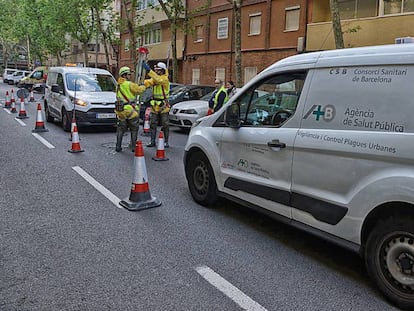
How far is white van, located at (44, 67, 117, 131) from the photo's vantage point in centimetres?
1189

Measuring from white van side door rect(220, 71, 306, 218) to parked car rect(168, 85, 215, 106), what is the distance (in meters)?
9.82

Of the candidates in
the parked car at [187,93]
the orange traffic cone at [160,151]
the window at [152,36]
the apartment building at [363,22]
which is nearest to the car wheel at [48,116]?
the parked car at [187,93]

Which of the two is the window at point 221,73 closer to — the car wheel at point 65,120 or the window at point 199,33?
the window at point 199,33

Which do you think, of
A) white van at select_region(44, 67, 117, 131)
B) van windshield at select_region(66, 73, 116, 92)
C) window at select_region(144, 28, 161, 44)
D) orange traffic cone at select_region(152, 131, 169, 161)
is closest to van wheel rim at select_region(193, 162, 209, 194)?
orange traffic cone at select_region(152, 131, 169, 161)

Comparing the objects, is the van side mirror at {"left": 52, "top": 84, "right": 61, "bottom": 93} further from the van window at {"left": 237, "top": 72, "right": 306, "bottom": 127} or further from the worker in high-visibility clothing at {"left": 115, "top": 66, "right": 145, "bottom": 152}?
the van window at {"left": 237, "top": 72, "right": 306, "bottom": 127}

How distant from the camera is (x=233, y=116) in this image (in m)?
5.03

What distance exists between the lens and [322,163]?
151 inches

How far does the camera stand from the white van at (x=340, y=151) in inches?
128

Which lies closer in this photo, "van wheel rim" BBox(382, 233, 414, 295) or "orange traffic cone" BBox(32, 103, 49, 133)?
"van wheel rim" BBox(382, 233, 414, 295)

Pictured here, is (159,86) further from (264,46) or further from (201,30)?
(201,30)

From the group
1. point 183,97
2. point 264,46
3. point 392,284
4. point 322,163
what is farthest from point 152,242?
point 264,46

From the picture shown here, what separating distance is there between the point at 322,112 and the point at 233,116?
4.43ft

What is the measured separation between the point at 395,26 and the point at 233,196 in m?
14.6

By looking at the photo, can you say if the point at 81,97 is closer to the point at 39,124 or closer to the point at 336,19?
the point at 39,124
